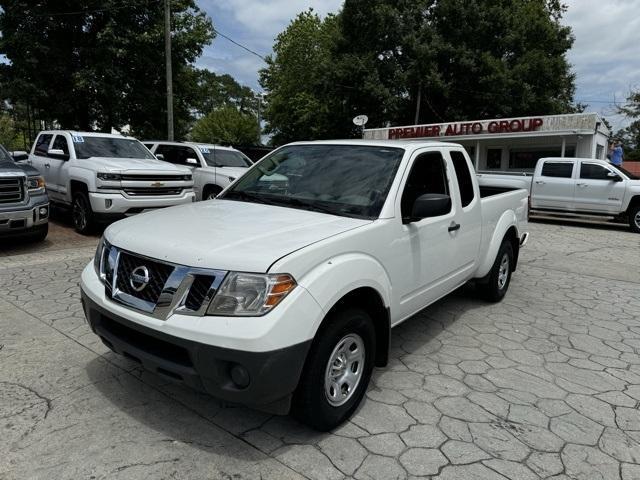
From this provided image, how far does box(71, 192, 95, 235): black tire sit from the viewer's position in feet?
28.4

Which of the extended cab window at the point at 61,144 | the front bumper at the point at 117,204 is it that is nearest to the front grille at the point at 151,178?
the front bumper at the point at 117,204

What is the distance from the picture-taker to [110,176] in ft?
27.5

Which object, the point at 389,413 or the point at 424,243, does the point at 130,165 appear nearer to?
the point at 424,243

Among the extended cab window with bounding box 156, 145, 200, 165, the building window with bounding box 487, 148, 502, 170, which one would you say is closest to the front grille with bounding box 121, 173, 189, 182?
the extended cab window with bounding box 156, 145, 200, 165

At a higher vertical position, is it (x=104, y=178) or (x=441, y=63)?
(x=441, y=63)

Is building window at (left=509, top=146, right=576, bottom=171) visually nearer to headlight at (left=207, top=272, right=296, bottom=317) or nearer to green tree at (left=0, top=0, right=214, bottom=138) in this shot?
green tree at (left=0, top=0, right=214, bottom=138)

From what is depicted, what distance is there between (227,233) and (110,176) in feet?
21.0

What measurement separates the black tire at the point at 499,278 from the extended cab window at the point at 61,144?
8.02 m

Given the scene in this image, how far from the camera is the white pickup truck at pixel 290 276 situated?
2432 mm

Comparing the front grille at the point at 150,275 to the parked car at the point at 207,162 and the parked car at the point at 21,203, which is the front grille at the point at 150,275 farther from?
the parked car at the point at 207,162

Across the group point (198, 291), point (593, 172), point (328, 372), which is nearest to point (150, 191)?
point (198, 291)

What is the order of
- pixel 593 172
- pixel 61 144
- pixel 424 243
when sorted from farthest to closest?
pixel 593 172 → pixel 61 144 → pixel 424 243

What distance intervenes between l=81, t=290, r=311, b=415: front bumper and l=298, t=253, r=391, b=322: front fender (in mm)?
273

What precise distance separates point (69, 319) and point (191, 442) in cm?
246
